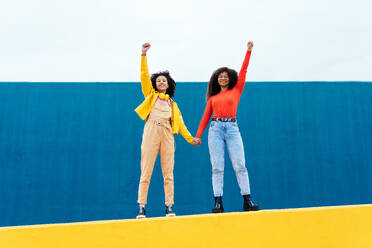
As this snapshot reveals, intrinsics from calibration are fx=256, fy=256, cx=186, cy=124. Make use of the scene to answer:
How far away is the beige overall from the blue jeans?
1.38 ft

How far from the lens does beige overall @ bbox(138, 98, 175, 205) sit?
2.40 m

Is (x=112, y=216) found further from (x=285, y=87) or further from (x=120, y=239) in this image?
(x=285, y=87)

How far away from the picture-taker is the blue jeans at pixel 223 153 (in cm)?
244

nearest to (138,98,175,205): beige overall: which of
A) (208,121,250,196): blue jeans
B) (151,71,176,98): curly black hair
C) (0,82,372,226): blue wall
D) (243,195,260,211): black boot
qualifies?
(151,71,176,98): curly black hair

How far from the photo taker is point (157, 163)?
378 centimetres

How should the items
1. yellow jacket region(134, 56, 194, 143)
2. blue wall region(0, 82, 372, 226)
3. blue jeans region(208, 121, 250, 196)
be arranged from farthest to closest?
blue wall region(0, 82, 372, 226), yellow jacket region(134, 56, 194, 143), blue jeans region(208, 121, 250, 196)

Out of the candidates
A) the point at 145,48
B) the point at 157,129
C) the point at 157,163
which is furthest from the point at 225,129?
the point at 157,163

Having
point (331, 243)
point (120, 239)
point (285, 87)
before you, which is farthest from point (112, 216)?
point (285, 87)

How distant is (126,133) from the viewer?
3.88m

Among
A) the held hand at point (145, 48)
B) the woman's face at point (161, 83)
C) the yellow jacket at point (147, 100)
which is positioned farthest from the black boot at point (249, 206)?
the held hand at point (145, 48)

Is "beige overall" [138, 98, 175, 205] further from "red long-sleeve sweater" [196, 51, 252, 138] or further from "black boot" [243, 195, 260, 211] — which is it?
"black boot" [243, 195, 260, 211]

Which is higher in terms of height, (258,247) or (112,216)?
(258,247)

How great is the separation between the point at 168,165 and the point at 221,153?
1.75 ft

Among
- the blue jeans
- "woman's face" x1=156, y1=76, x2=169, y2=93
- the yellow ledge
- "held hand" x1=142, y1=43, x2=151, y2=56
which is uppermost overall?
"held hand" x1=142, y1=43, x2=151, y2=56
